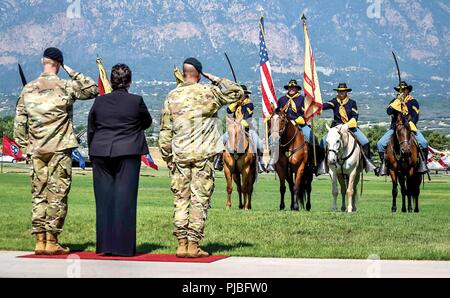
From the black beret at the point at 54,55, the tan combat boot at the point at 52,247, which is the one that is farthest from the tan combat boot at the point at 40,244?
the black beret at the point at 54,55

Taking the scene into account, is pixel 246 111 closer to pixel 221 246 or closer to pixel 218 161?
pixel 218 161

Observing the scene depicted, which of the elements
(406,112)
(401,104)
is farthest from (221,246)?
(406,112)

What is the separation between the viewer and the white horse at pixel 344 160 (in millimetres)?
28141

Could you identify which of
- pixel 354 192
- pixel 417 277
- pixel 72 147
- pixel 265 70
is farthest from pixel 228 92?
pixel 265 70

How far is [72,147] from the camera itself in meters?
16.0

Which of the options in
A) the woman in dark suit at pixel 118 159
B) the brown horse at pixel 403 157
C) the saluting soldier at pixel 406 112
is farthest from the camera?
the brown horse at pixel 403 157

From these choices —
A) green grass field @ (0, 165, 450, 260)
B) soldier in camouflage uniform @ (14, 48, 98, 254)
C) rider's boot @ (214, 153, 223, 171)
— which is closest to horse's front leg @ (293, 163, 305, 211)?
rider's boot @ (214, 153, 223, 171)

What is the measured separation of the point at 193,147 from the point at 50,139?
Result: 77.1 inches

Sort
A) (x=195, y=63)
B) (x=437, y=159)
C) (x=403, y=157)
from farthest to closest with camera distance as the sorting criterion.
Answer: (x=437, y=159) < (x=403, y=157) < (x=195, y=63)

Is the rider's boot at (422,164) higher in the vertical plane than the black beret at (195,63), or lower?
lower

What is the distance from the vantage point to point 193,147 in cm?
1571

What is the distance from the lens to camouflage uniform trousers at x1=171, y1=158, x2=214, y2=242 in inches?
618

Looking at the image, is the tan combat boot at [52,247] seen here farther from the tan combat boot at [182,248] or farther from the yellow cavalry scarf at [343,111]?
the yellow cavalry scarf at [343,111]

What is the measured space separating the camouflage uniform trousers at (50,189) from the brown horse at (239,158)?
13.9m
